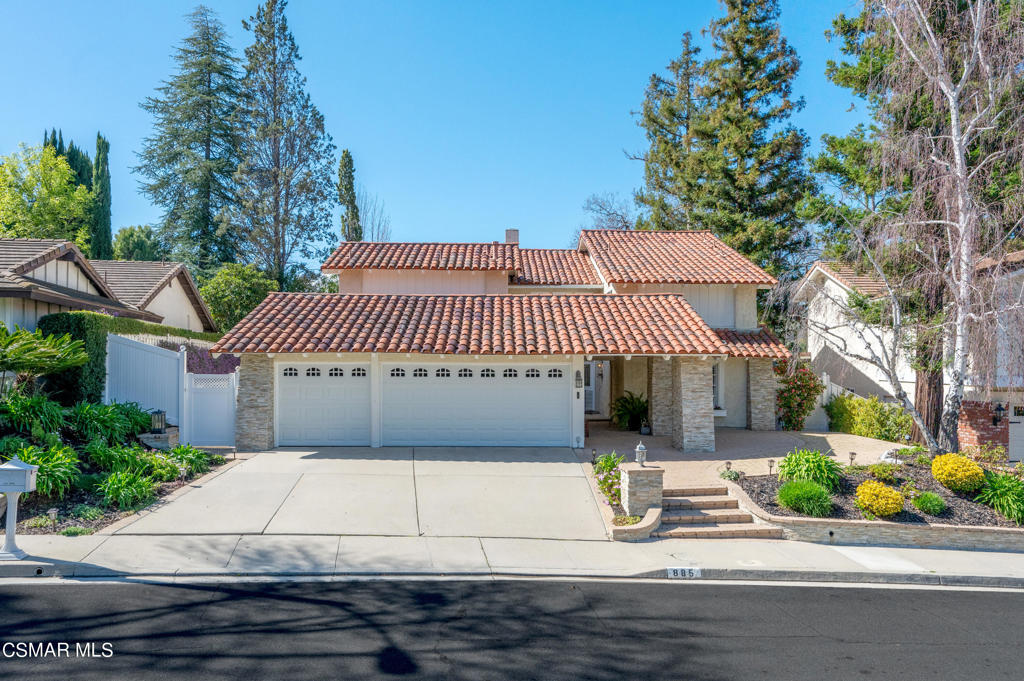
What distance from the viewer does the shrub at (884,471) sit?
11.3m

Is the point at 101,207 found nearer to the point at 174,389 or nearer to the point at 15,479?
the point at 174,389

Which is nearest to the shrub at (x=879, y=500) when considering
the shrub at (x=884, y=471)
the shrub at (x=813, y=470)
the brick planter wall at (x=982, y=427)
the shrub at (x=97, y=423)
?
the shrub at (x=813, y=470)

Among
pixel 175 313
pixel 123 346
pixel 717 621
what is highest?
pixel 175 313

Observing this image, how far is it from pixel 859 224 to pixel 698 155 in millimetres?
16716

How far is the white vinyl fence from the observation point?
47.6 ft

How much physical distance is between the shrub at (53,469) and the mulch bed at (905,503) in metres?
11.6

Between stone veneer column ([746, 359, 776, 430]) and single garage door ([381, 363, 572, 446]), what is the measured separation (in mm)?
6718

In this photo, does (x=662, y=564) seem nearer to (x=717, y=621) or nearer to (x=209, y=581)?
(x=717, y=621)

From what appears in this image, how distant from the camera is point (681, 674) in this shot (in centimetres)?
545

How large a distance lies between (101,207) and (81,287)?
23743mm

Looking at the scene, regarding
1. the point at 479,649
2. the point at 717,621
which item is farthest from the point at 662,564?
the point at 479,649

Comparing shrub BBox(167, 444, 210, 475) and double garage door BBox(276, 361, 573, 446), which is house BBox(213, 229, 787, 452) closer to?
double garage door BBox(276, 361, 573, 446)

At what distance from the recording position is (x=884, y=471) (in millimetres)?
11414

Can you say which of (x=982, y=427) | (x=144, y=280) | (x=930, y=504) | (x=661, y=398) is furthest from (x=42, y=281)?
(x=982, y=427)
